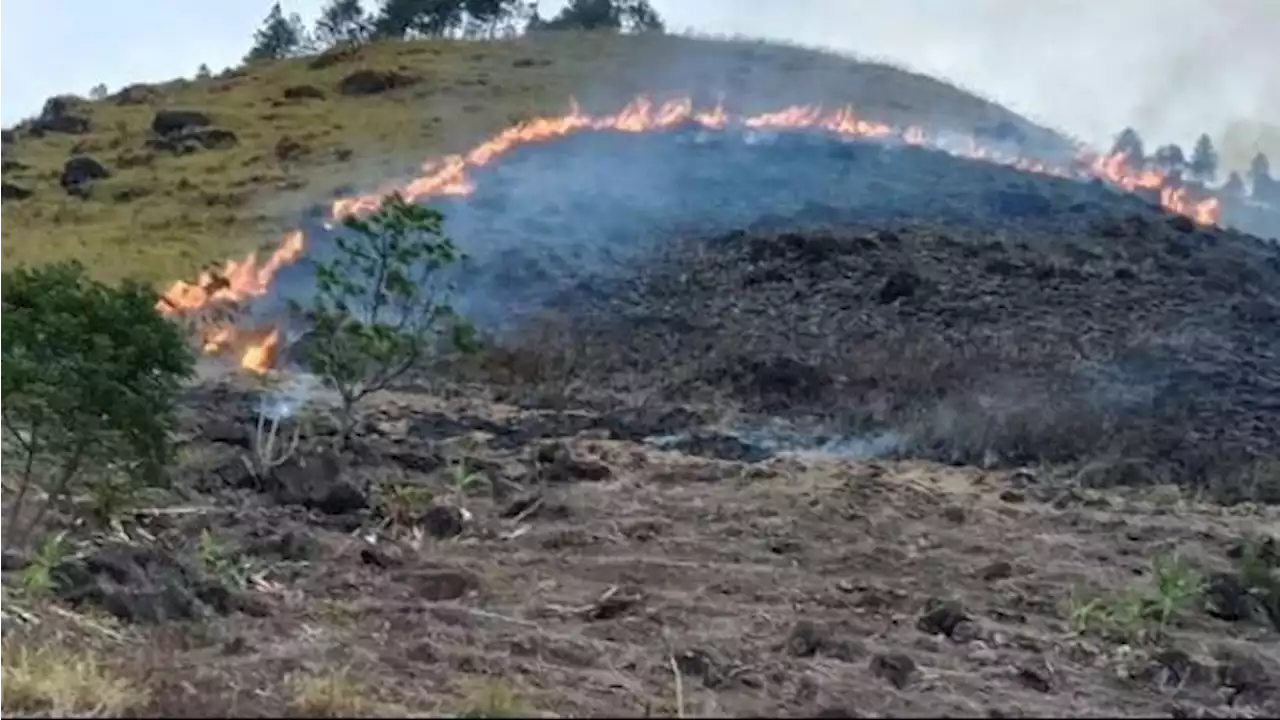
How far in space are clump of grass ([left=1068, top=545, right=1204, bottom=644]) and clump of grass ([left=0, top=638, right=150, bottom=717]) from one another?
3.02 metres

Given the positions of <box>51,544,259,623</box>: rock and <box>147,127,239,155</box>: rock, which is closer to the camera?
<box>51,544,259,623</box>: rock

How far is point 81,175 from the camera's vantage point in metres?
28.5

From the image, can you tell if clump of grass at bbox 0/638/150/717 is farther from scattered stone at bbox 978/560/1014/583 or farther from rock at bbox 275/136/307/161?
rock at bbox 275/136/307/161

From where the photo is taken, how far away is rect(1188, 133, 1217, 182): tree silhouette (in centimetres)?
3819

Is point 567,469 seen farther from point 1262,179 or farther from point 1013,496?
point 1262,179

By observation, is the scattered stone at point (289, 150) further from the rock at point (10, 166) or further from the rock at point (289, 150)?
the rock at point (10, 166)

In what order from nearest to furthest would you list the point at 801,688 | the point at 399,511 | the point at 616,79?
the point at 801,688
the point at 399,511
the point at 616,79

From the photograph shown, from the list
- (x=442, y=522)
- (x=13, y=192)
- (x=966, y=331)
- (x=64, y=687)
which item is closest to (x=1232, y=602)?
(x=442, y=522)

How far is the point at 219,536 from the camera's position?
6953 millimetres

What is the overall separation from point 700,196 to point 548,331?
713cm

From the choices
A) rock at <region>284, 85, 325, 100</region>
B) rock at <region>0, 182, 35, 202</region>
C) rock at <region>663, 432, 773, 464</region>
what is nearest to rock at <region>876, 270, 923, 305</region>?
rock at <region>663, 432, 773, 464</region>

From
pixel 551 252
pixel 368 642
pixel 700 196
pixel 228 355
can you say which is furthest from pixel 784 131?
pixel 368 642

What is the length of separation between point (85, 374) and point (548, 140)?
2131 centimetres

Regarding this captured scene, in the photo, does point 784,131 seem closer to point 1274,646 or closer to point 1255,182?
point 1255,182
